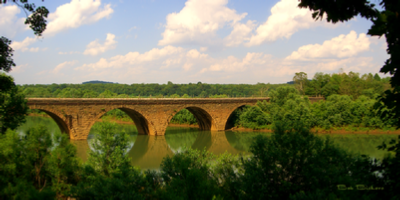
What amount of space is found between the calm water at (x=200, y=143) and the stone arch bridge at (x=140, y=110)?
120 centimetres

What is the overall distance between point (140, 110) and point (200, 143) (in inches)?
252

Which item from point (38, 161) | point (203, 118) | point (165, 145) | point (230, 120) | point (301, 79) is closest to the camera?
point (38, 161)

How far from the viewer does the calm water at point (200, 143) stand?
72.4 ft

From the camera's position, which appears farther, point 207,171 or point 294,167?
point 207,171

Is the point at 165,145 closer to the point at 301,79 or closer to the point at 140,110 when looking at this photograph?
the point at 140,110

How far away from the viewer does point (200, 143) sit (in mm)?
28516

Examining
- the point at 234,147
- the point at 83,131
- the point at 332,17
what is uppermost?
the point at 332,17

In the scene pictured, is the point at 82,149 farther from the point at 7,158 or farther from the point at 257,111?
the point at 257,111

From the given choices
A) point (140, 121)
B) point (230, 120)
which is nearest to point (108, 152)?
point (140, 121)

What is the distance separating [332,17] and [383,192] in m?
3.78

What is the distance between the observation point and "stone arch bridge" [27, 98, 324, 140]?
2427 centimetres

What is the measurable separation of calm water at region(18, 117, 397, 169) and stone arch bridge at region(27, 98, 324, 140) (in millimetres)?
1196

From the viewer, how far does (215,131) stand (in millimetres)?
35250

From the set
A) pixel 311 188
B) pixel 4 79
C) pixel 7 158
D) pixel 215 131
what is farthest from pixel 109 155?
pixel 215 131
